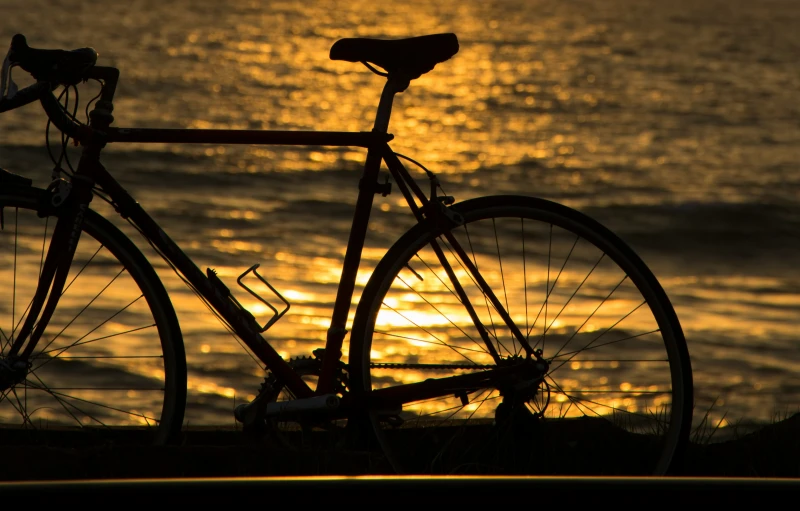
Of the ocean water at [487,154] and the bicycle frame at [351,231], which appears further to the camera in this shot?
the ocean water at [487,154]

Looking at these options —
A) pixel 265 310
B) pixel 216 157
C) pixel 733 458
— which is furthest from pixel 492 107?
pixel 733 458

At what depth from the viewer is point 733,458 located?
348 centimetres

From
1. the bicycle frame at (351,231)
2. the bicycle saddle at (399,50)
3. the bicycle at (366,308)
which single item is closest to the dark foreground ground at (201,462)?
the bicycle at (366,308)

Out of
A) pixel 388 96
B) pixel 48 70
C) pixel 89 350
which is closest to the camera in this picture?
pixel 48 70

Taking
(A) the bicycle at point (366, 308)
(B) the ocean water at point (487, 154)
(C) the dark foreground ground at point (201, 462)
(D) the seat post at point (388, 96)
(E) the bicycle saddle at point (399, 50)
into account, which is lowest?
(C) the dark foreground ground at point (201, 462)

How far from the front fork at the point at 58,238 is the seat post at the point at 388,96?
0.77 meters

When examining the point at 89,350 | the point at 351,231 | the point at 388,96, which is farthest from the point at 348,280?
the point at 89,350

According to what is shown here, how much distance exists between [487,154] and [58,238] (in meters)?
15.5

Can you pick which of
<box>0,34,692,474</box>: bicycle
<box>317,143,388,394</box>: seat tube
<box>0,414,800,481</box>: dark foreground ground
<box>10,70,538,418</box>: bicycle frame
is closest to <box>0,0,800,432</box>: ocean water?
<box>0,414,800,481</box>: dark foreground ground

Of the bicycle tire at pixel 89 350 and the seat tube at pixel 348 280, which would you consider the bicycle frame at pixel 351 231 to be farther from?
the bicycle tire at pixel 89 350

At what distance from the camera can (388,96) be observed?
2.98 m

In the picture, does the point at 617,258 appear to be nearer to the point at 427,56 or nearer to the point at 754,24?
the point at 427,56

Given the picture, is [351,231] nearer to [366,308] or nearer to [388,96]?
[366,308]

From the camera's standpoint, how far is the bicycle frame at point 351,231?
2932 mm
